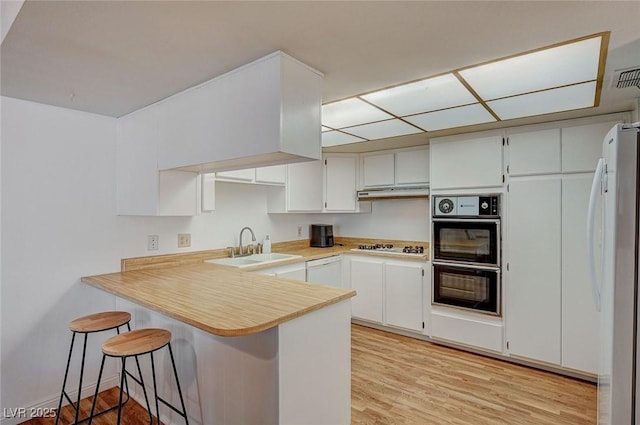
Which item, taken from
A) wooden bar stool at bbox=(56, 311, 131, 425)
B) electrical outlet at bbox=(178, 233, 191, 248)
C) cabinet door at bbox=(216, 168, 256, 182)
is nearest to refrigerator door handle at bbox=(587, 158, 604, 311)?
cabinet door at bbox=(216, 168, 256, 182)

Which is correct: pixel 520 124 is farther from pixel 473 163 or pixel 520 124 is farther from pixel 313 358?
pixel 313 358

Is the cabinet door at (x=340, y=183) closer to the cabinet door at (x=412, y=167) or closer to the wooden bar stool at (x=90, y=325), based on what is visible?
the cabinet door at (x=412, y=167)

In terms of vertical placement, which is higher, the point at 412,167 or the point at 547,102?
the point at 547,102

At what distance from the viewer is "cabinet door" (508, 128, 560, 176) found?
2.65m

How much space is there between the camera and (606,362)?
1408 millimetres

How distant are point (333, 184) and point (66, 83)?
2722 millimetres

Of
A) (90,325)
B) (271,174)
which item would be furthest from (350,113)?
(90,325)

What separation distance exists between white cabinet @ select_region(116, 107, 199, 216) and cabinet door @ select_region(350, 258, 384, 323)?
6.51 ft

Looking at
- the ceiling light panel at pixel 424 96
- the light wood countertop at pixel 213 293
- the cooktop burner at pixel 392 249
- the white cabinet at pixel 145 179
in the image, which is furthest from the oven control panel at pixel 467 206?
the white cabinet at pixel 145 179

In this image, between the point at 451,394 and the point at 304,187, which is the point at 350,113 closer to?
the point at 304,187

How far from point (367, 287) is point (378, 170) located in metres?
1.37

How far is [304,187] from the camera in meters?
3.75

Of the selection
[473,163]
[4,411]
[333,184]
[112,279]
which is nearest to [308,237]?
[333,184]

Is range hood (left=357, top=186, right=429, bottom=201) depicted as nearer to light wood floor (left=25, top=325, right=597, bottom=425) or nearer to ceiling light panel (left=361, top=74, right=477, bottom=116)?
ceiling light panel (left=361, top=74, right=477, bottom=116)
